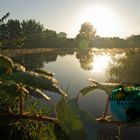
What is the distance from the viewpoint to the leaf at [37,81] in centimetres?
62

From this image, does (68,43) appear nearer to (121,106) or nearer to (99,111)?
(99,111)

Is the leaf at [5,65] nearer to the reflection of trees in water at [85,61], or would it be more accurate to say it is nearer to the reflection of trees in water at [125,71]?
the reflection of trees in water at [125,71]

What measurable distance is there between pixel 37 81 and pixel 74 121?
11 centimetres

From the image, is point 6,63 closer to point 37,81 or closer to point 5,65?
point 5,65

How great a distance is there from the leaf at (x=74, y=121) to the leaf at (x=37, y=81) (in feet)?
0.14

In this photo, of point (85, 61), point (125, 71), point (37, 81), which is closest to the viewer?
point (37, 81)

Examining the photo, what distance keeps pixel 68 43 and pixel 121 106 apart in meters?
101

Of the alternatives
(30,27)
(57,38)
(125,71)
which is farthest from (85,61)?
(57,38)

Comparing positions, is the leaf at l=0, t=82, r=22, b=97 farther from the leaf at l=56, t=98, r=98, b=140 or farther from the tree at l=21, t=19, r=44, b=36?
the tree at l=21, t=19, r=44, b=36

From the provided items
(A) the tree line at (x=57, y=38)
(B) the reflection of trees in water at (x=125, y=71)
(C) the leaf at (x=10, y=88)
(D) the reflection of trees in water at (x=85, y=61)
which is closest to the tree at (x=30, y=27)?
(A) the tree line at (x=57, y=38)

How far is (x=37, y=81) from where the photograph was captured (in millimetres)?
643

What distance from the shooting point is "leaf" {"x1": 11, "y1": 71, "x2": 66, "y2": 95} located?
623 millimetres

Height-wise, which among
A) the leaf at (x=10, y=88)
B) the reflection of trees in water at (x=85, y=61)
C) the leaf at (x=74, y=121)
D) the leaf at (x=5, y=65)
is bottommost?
the reflection of trees in water at (x=85, y=61)

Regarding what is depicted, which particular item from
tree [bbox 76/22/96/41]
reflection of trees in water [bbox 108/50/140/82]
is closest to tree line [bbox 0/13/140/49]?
tree [bbox 76/22/96/41]
